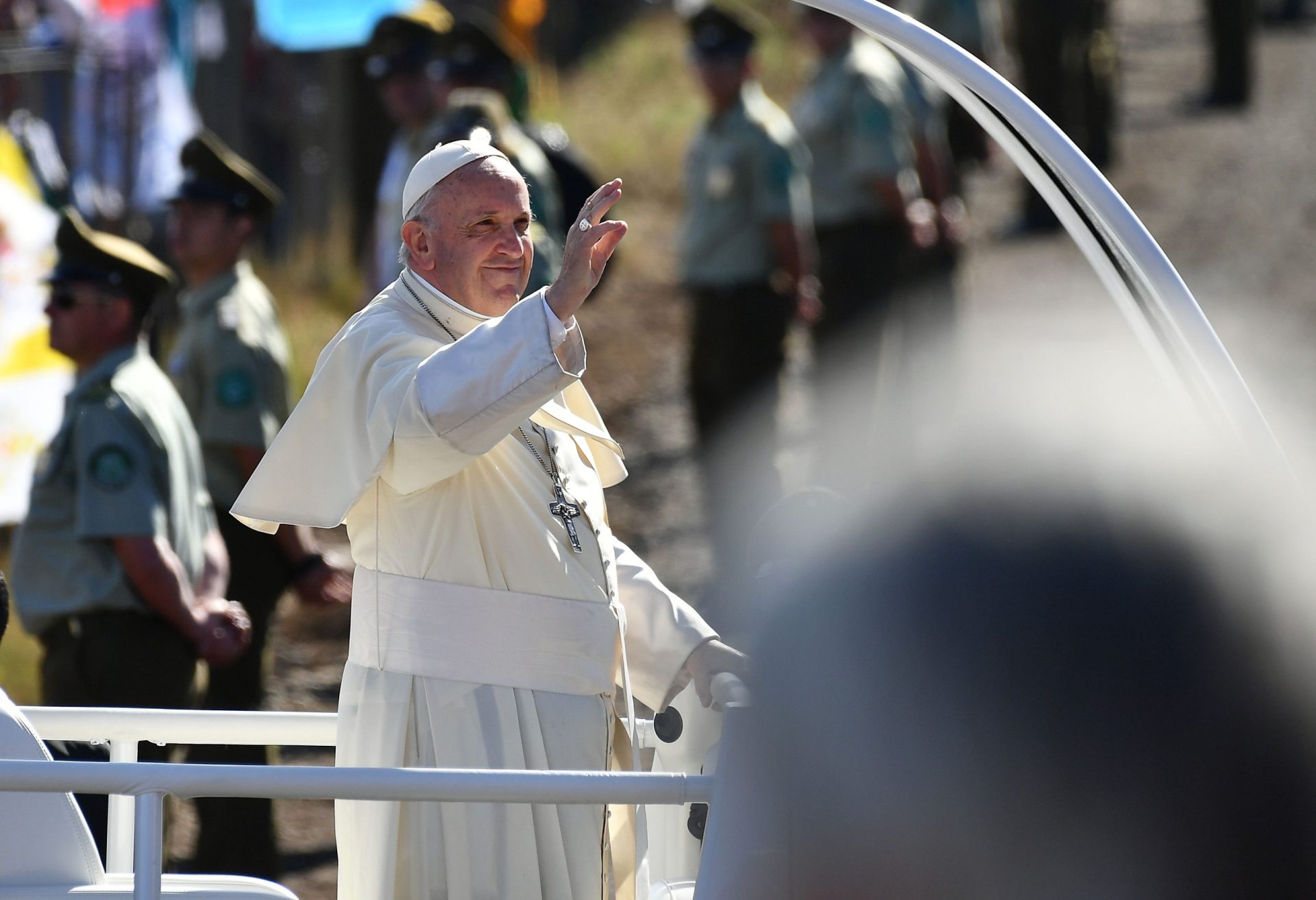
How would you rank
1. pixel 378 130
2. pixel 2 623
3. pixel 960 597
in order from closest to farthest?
pixel 960 597 < pixel 2 623 < pixel 378 130

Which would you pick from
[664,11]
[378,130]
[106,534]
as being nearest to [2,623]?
[106,534]

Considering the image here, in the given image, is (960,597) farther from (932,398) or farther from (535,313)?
(932,398)

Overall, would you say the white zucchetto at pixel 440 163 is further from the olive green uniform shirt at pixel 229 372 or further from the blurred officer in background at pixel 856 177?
the blurred officer in background at pixel 856 177

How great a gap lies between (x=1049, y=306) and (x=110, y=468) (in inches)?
329

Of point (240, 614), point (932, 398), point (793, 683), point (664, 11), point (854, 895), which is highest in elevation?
point (664, 11)

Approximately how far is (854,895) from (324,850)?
14.4ft

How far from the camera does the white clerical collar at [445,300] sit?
10.2 ft

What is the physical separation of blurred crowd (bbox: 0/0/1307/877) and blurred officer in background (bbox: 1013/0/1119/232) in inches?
1.1

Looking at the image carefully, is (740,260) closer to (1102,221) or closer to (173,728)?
(173,728)

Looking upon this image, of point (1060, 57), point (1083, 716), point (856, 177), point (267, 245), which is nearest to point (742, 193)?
point (856, 177)

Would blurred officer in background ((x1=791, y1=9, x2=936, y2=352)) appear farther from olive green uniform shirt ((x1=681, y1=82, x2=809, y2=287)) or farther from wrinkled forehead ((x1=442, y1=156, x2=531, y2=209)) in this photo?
wrinkled forehead ((x1=442, y1=156, x2=531, y2=209))

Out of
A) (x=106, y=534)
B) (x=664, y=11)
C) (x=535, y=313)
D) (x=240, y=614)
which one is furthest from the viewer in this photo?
(x=664, y=11)

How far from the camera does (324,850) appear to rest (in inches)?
239

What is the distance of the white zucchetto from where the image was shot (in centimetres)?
312
